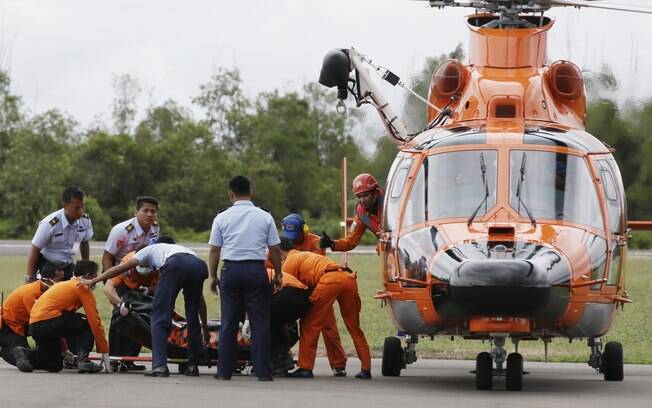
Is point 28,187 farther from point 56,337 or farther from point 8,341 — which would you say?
point 56,337

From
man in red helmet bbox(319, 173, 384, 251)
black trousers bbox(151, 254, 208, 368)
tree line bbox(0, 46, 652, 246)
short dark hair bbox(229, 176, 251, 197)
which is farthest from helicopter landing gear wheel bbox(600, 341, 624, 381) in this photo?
tree line bbox(0, 46, 652, 246)

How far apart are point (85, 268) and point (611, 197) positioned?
16.8 ft

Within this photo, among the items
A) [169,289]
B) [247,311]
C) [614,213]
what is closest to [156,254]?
[169,289]

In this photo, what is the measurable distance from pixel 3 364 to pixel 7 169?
48687 mm

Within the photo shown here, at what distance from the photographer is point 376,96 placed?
1653 cm

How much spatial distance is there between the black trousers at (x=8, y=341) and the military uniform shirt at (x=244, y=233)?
2375mm

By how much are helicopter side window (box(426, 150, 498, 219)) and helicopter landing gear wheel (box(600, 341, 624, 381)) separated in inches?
92.1

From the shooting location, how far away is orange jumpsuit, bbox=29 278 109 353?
14.3 meters

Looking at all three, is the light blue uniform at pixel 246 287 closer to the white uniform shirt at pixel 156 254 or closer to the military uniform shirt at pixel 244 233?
the military uniform shirt at pixel 244 233

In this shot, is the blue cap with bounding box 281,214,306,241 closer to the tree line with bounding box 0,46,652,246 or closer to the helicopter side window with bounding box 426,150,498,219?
the helicopter side window with bounding box 426,150,498,219

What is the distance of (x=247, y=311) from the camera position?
1405 cm

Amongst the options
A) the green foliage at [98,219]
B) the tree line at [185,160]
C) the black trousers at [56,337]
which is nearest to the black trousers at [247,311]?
the black trousers at [56,337]

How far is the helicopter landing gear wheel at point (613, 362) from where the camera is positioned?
14.8 meters

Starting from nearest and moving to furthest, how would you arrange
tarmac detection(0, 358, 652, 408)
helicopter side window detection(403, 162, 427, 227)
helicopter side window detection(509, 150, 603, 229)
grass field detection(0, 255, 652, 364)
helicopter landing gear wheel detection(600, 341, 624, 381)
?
tarmac detection(0, 358, 652, 408) → helicopter side window detection(509, 150, 603, 229) → helicopter side window detection(403, 162, 427, 227) → helicopter landing gear wheel detection(600, 341, 624, 381) → grass field detection(0, 255, 652, 364)
